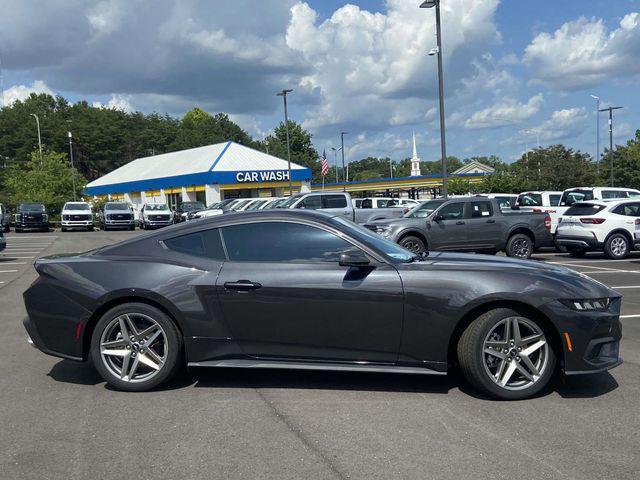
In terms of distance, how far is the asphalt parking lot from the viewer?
11.8ft

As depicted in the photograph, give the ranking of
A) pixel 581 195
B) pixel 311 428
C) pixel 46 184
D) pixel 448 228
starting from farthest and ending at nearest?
pixel 46 184, pixel 581 195, pixel 448 228, pixel 311 428

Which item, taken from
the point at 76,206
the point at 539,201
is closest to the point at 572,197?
the point at 539,201

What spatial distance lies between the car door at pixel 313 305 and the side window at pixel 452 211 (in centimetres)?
1153

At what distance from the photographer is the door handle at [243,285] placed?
15.9 feet

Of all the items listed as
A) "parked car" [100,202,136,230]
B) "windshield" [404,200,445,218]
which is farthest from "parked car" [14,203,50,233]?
"windshield" [404,200,445,218]

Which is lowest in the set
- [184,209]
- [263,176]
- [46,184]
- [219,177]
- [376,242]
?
[184,209]

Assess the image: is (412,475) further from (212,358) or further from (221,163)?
(221,163)

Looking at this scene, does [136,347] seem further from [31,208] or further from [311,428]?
[31,208]

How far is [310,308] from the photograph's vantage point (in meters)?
4.79

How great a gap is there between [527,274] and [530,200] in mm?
17663

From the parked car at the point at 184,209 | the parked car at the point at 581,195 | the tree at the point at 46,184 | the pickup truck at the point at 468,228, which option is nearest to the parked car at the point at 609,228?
the pickup truck at the point at 468,228

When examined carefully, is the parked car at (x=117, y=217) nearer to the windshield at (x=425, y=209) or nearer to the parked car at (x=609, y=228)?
the windshield at (x=425, y=209)

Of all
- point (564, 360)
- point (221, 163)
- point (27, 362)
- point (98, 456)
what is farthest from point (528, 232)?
point (221, 163)

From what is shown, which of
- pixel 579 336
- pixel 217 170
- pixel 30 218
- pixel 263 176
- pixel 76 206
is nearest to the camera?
pixel 579 336
